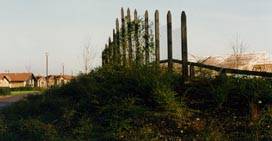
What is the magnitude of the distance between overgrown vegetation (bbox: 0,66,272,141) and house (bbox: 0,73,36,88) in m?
130

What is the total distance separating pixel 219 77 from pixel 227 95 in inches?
23.6

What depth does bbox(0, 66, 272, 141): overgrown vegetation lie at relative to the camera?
10570 mm

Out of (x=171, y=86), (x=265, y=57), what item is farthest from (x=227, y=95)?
(x=265, y=57)

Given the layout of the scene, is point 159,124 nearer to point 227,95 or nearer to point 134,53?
point 227,95

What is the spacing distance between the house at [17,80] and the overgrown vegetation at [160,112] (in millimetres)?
130476

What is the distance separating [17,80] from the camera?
481ft

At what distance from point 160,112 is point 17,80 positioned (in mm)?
138671

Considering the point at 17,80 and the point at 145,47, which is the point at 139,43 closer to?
the point at 145,47

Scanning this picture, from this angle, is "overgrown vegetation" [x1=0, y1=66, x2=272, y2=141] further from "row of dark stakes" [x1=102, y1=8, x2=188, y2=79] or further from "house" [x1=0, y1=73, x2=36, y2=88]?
"house" [x1=0, y1=73, x2=36, y2=88]

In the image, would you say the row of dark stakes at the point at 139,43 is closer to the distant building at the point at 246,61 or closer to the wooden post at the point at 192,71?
the wooden post at the point at 192,71

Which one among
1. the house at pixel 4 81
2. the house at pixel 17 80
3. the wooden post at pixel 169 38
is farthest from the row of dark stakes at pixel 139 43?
the house at pixel 4 81

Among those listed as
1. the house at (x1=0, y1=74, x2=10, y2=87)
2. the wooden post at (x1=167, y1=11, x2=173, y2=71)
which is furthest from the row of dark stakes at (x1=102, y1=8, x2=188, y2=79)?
the house at (x1=0, y1=74, x2=10, y2=87)

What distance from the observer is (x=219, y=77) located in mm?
12008

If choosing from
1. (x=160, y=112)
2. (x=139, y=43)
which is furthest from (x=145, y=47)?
(x=160, y=112)
